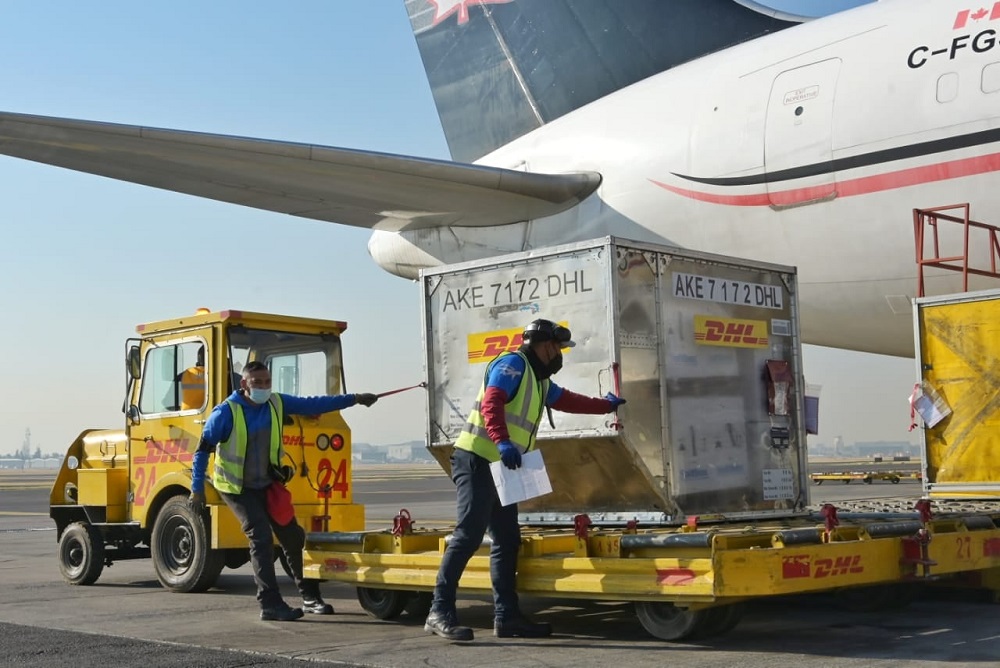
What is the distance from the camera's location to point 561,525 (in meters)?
8.01

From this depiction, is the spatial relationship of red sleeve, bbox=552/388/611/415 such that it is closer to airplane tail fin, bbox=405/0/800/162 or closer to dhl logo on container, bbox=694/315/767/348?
dhl logo on container, bbox=694/315/767/348

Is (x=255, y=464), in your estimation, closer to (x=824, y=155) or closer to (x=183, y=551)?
(x=183, y=551)

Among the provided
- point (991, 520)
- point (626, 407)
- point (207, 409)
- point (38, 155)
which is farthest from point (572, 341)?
point (38, 155)

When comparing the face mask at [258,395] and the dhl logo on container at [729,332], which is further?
the face mask at [258,395]

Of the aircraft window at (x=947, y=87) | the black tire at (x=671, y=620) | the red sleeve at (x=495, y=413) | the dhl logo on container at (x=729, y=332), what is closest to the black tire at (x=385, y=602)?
the red sleeve at (x=495, y=413)

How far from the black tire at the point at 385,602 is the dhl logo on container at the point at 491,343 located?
163 cm

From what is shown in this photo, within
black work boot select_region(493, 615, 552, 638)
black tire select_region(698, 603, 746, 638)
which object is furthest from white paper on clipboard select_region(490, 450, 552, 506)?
black tire select_region(698, 603, 746, 638)

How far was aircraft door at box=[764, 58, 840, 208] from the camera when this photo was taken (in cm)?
1191

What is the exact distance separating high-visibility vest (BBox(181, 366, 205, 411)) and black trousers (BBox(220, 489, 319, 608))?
6.38 feet

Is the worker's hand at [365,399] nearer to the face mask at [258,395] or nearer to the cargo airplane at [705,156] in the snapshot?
the face mask at [258,395]

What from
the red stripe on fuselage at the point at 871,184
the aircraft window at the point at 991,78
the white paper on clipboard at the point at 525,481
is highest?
the aircraft window at the point at 991,78

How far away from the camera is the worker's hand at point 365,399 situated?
28.0 feet

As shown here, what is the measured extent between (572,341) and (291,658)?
2.52 meters

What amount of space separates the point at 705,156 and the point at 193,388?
6174 millimetres
